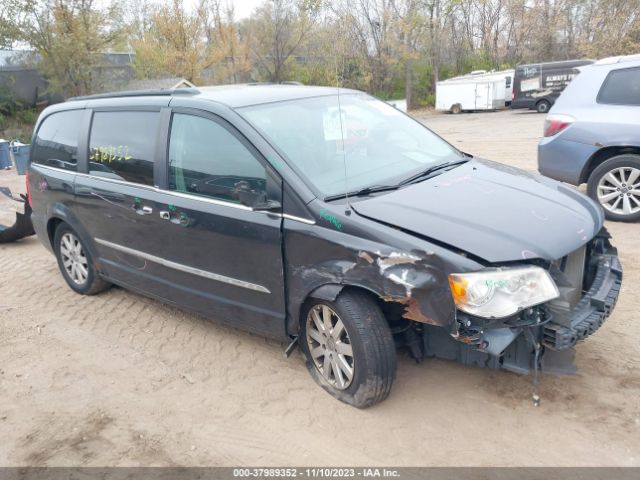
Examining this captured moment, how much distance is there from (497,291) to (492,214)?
1.76 feet

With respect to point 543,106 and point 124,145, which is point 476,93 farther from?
point 124,145

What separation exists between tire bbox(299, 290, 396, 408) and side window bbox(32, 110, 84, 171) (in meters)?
2.85

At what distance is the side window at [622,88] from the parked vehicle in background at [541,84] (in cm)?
2013

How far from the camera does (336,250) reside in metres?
3.15

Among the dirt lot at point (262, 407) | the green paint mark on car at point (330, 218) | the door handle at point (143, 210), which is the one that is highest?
the green paint mark on car at point (330, 218)

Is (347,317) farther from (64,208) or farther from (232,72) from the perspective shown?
(232,72)

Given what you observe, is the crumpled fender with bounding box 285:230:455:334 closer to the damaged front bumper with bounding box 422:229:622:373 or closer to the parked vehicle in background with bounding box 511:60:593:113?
the damaged front bumper with bounding box 422:229:622:373

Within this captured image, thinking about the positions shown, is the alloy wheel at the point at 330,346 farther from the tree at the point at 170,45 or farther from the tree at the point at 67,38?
the tree at the point at 170,45

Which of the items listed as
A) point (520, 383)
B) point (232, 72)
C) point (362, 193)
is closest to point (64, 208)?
point (362, 193)

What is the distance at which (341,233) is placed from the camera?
3.14 m

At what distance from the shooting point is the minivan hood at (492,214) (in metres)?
2.92

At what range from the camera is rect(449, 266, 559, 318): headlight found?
280cm

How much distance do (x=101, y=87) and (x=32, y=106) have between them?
3.86 m

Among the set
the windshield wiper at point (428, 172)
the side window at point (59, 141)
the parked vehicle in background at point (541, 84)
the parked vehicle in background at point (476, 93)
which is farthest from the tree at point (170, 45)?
the windshield wiper at point (428, 172)
